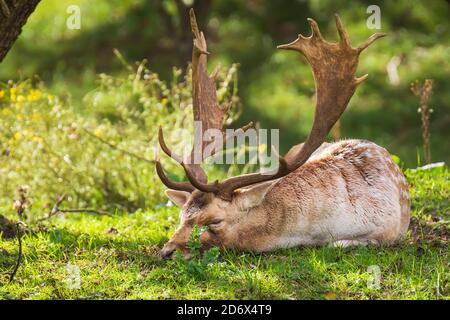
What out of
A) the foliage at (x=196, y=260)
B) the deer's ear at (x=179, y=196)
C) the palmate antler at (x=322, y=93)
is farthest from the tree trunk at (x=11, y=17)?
the foliage at (x=196, y=260)

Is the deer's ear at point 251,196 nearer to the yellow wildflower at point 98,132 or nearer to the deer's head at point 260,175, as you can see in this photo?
the deer's head at point 260,175

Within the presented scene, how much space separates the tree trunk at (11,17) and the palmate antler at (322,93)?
67.3 inches

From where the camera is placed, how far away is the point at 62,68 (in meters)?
15.2

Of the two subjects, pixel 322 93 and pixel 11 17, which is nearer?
pixel 322 93

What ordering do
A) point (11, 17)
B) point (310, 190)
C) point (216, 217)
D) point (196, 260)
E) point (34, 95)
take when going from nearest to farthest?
point (196, 260)
point (216, 217)
point (310, 190)
point (11, 17)
point (34, 95)

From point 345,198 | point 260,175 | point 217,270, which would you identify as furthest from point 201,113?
point 217,270

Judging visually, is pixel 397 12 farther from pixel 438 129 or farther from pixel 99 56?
pixel 99 56

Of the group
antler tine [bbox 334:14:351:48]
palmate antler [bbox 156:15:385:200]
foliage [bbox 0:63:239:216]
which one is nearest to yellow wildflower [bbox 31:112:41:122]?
foliage [bbox 0:63:239:216]

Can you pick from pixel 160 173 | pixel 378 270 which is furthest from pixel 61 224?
pixel 378 270

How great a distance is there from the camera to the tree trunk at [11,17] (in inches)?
241

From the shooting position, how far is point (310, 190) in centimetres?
575

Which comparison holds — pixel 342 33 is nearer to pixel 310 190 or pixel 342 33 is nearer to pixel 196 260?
pixel 310 190

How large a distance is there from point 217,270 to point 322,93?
4.11ft

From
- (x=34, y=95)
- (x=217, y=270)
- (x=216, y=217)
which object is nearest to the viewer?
(x=217, y=270)
